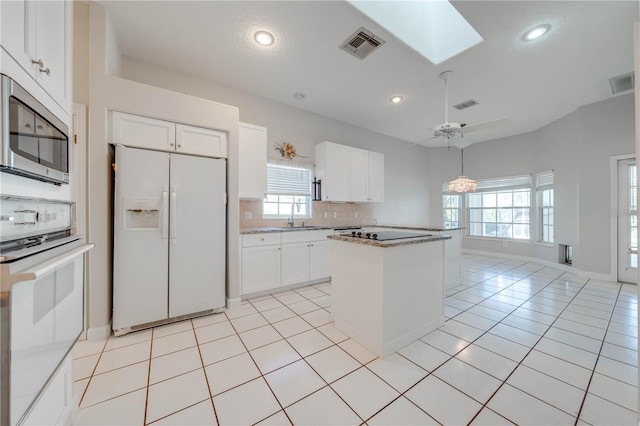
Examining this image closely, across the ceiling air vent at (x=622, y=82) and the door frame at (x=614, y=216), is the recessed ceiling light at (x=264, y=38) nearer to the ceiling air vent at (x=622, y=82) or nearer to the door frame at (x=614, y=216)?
the ceiling air vent at (x=622, y=82)

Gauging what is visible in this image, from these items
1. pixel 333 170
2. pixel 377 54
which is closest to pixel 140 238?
pixel 333 170

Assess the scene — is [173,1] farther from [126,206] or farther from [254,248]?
[254,248]

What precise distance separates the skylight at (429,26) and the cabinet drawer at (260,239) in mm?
2707

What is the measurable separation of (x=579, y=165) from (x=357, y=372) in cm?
548

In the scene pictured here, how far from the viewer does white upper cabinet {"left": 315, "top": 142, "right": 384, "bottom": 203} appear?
4324 millimetres

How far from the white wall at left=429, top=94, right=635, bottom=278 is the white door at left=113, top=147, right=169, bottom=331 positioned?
654 cm

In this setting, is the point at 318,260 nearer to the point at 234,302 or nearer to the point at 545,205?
the point at 234,302

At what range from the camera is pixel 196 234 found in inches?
102

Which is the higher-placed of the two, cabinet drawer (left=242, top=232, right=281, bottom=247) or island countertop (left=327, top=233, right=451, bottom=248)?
island countertop (left=327, top=233, right=451, bottom=248)

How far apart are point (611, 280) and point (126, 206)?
6.99 meters

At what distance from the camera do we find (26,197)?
95cm

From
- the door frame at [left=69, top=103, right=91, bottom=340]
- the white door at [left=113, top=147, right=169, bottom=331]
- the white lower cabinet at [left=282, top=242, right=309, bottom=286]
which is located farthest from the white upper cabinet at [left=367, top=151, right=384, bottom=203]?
the door frame at [left=69, top=103, right=91, bottom=340]

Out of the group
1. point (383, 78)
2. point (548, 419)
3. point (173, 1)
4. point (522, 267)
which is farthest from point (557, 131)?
point (173, 1)

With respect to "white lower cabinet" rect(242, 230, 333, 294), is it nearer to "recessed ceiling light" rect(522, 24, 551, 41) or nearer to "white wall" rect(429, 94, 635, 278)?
"recessed ceiling light" rect(522, 24, 551, 41)
